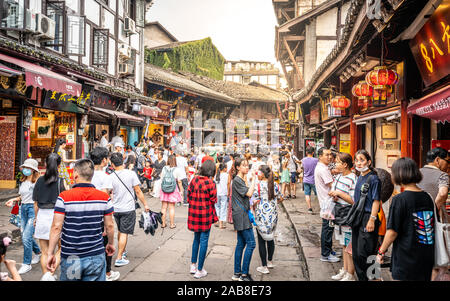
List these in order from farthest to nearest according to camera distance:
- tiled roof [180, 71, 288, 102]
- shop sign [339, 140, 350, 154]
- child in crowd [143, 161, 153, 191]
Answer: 1. tiled roof [180, 71, 288, 102]
2. child in crowd [143, 161, 153, 191]
3. shop sign [339, 140, 350, 154]

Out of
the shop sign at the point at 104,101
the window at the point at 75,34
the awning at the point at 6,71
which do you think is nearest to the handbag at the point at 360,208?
the awning at the point at 6,71

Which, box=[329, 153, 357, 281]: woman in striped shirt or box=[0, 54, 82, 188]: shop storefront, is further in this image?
box=[0, 54, 82, 188]: shop storefront

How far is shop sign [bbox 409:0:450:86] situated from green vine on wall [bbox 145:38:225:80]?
2261 centimetres

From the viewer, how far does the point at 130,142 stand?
60.3 feet

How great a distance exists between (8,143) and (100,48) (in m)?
6.10

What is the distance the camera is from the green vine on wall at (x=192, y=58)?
87.2ft

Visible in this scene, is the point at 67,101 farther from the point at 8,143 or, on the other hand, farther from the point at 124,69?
A: the point at 124,69

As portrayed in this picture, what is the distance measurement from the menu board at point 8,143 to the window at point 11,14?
8.71 feet

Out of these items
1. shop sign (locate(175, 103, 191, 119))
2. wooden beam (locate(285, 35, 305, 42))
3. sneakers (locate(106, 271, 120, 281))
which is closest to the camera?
sneakers (locate(106, 271, 120, 281))

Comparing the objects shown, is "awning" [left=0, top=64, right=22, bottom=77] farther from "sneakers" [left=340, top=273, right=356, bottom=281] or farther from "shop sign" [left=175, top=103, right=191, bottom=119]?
"shop sign" [left=175, top=103, right=191, bottom=119]

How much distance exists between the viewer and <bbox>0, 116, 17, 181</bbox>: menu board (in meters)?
9.66

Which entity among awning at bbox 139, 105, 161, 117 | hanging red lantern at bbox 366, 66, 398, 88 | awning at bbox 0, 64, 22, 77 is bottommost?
Result: hanging red lantern at bbox 366, 66, 398, 88

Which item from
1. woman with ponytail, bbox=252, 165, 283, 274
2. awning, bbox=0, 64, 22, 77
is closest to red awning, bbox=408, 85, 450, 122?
woman with ponytail, bbox=252, 165, 283, 274
